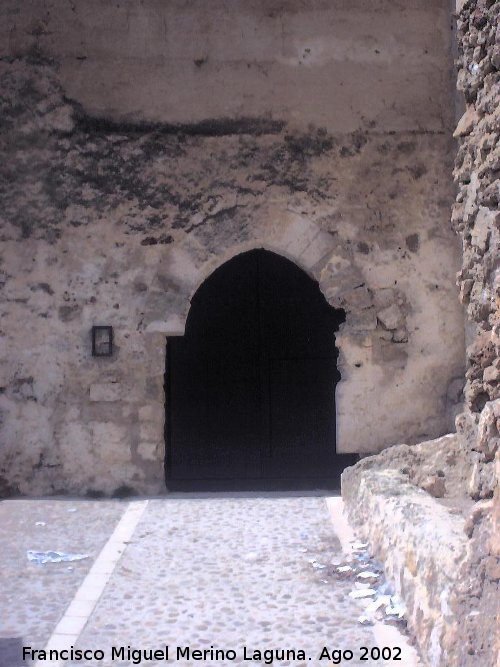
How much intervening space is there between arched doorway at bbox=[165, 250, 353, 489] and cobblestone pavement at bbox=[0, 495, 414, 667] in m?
1.32

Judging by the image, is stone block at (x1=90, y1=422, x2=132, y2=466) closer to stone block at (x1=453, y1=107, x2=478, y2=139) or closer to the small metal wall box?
the small metal wall box

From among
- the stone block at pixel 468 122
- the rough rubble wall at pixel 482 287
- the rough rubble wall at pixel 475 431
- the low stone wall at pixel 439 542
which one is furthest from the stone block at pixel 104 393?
the stone block at pixel 468 122

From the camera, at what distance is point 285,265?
6.58 meters

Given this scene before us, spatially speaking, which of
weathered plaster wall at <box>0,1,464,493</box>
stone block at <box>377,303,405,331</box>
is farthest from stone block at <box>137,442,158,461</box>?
stone block at <box>377,303,405,331</box>

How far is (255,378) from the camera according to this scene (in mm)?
6469

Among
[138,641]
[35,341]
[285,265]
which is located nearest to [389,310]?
[285,265]

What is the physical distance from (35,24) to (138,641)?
196 inches

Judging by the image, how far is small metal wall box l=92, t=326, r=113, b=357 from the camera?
18.7ft

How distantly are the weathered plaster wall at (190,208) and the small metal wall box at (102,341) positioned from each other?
0.24 feet

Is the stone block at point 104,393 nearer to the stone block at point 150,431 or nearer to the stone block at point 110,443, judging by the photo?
the stone block at point 110,443

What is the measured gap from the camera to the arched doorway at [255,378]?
6438 mm

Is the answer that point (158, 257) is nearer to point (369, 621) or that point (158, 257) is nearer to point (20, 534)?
point (20, 534)

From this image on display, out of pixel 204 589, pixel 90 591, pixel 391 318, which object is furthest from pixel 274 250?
pixel 90 591

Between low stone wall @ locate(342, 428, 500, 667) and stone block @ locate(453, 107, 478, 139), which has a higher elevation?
stone block @ locate(453, 107, 478, 139)
